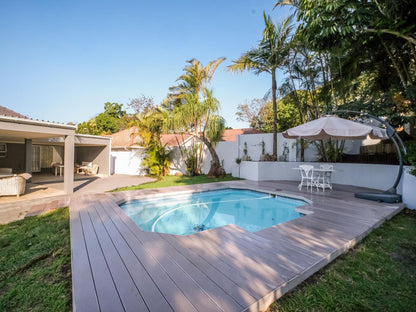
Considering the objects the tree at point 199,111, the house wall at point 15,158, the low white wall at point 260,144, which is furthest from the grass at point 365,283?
the house wall at point 15,158

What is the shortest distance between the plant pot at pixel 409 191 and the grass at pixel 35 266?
8066 mm

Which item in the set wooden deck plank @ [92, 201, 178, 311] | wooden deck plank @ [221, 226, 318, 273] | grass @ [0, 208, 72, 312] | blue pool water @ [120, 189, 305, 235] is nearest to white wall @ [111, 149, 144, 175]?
blue pool water @ [120, 189, 305, 235]

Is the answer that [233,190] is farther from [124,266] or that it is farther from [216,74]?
[216,74]

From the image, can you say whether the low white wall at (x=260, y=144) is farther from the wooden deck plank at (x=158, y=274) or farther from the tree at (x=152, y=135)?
the wooden deck plank at (x=158, y=274)

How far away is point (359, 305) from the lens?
6.89ft

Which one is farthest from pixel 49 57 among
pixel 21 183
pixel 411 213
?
pixel 411 213

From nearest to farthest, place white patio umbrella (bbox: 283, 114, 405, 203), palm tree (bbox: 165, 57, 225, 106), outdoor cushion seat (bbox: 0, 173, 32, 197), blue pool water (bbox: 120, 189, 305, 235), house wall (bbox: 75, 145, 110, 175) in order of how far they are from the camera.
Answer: blue pool water (bbox: 120, 189, 305, 235) → white patio umbrella (bbox: 283, 114, 405, 203) → outdoor cushion seat (bbox: 0, 173, 32, 197) → palm tree (bbox: 165, 57, 225, 106) → house wall (bbox: 75, 145, 110, 175)

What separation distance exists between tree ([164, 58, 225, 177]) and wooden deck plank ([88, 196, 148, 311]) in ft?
27.1

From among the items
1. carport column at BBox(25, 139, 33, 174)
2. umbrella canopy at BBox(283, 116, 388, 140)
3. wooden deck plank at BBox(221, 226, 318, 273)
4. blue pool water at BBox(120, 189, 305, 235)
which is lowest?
blue pool water at BBox(120, 189, 305, 235)

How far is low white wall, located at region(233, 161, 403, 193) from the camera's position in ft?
26.2

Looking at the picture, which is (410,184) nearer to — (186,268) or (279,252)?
(279,252)

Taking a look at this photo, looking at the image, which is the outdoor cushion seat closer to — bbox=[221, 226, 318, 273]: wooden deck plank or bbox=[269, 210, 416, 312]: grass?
bbox=[221, 226, 318, 273]: wooden deck plank

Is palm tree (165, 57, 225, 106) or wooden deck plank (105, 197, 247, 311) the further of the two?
palm tree (165, 57, 225, 106)

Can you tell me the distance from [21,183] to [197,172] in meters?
9.27
